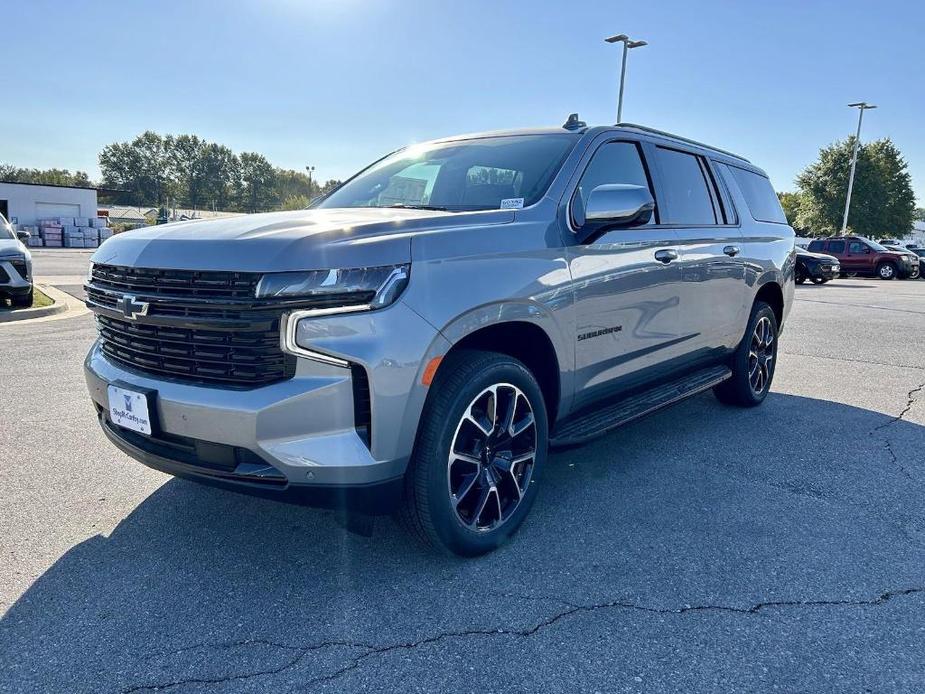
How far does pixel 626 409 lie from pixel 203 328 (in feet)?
7.51

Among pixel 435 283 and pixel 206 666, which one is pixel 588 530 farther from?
pixel 206 666

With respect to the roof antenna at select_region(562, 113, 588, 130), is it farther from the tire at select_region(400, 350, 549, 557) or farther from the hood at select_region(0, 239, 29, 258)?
the hood at select_region(0, 239, 29, 258)

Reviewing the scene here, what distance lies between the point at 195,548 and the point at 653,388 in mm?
2710

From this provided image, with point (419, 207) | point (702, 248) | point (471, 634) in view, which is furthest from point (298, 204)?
point (471, 634)

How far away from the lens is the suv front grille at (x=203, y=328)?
2391 mm

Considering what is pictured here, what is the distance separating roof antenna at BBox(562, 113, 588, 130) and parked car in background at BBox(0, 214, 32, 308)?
334 inches

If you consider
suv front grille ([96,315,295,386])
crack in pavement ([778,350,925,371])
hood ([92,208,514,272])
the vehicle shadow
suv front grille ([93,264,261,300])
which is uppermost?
hood ([92,208,514,272])

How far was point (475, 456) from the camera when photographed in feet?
9.50

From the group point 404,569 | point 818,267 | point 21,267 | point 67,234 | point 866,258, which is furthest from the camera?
point 67,234

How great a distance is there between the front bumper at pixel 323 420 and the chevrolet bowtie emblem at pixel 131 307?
0.30m

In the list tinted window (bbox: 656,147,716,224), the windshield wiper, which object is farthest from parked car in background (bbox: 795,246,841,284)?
the windshield wiper

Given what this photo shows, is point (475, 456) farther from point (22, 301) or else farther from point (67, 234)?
point (67, 234)

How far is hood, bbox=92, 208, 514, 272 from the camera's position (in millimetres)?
2393

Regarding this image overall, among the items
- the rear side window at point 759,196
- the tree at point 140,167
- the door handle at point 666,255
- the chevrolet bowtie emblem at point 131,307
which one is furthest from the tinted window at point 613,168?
the tree at point 140,167
